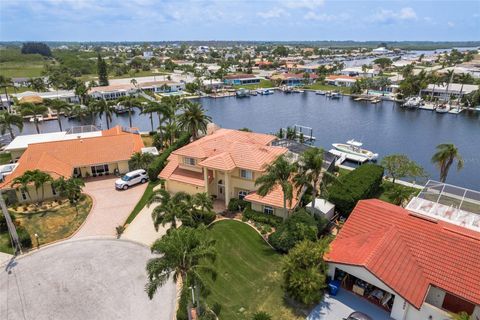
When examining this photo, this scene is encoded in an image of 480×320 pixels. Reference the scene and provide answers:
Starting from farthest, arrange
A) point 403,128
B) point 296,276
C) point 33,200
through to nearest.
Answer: point 403,128 → point 33,200 → point 296,276

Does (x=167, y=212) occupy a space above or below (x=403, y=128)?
above

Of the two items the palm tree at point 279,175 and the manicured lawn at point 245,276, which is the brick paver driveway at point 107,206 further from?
the palm tree at point 279,175

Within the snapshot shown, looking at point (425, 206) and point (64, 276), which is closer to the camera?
point (64, 276)

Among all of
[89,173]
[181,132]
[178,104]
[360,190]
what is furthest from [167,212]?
[178,104]

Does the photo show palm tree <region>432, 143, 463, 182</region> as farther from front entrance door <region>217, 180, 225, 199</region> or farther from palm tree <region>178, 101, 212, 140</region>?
palm tree <region>178, 101, 212, 140</region>

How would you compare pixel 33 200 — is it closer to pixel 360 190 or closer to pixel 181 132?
pixel 181 132

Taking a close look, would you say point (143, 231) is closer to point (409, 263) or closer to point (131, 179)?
point (131, 179)
